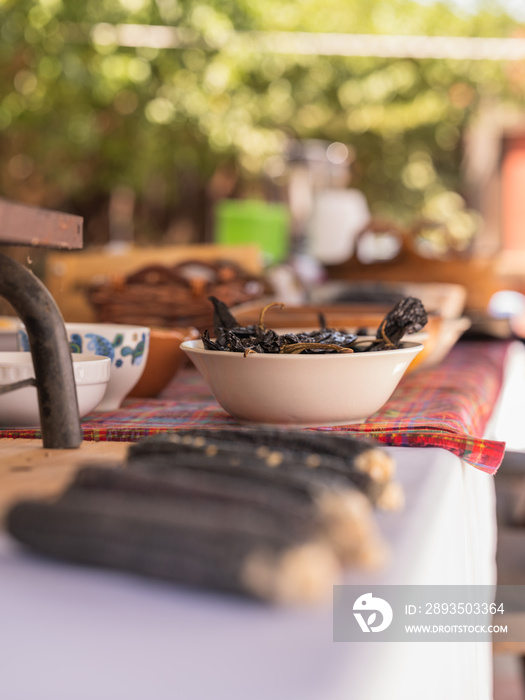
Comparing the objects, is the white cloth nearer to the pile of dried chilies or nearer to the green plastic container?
the pile of dried chilies

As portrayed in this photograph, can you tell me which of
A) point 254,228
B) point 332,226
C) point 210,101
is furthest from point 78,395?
point 210,101

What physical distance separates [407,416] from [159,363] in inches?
13.5

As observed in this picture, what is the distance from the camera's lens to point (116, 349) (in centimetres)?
98

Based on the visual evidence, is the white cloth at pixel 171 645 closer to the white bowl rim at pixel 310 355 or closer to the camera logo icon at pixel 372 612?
the camera logo icon at pixel 372 612

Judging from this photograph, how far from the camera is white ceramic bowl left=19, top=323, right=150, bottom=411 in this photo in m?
0.98

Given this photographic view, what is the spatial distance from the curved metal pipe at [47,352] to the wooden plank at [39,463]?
0.02 meters

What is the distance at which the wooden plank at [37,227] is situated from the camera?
2.02 ft

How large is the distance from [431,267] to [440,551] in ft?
5.62

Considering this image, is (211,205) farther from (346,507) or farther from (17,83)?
(346,507)

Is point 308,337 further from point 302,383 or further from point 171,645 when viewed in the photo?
point 171,645

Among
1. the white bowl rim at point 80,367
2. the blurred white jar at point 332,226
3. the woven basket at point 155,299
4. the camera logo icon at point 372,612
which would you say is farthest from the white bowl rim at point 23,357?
the blurred white jar at point 332,226

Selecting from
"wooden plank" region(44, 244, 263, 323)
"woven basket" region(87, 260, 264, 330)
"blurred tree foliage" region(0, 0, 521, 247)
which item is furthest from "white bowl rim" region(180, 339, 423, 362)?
"blurred tree foliage" region(0, 0, 521, 247)

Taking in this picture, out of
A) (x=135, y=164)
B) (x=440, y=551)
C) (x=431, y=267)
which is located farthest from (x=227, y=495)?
(x=135, y=164)

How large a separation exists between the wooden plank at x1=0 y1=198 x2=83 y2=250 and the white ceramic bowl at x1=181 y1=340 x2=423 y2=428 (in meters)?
0.19
